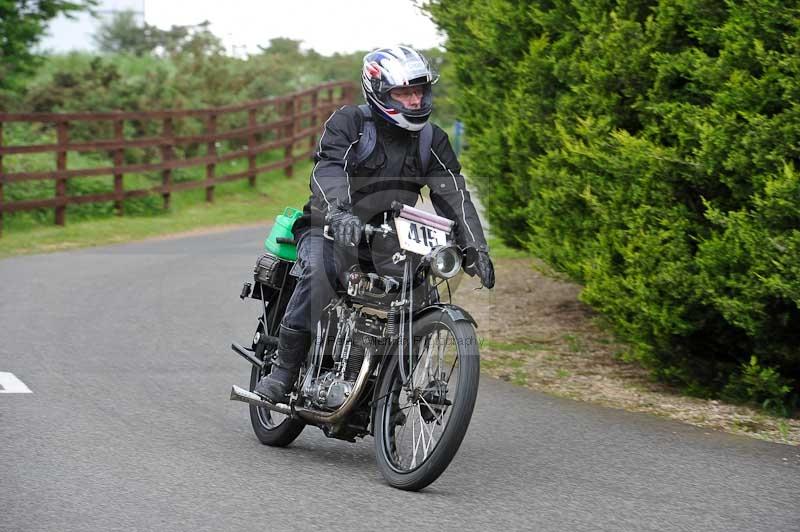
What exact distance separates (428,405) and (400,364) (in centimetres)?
26

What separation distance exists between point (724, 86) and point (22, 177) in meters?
13.0

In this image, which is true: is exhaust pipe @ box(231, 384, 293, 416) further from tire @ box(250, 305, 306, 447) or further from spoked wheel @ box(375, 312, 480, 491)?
spoked wheel @ box(375, 312, 480, 491)

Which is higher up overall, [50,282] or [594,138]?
[594,138]

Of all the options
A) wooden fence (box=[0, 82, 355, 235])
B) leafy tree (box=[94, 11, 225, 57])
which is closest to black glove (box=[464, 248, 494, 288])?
wooden fence (box=[0, 82, 355, 235])

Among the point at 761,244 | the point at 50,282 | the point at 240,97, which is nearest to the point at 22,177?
the point at 50,282

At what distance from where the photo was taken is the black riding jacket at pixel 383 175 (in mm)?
6105

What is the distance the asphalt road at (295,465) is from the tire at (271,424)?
96 millimetres

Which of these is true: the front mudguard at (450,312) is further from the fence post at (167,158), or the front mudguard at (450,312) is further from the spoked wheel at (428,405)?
the fence post at (167,158)

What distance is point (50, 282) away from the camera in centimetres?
1337

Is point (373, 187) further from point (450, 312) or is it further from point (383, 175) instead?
point (450, 312)

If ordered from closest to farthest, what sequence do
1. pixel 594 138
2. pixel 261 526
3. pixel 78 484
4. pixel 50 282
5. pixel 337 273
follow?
pixel 261 526 → pixel 78 484 → pixel 337 273 → pixel 594 138 → pixel 50 282

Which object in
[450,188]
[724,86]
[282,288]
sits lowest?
[282,288]

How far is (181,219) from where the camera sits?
2127 cm

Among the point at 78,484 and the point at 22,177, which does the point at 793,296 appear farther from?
the point at 22,177
